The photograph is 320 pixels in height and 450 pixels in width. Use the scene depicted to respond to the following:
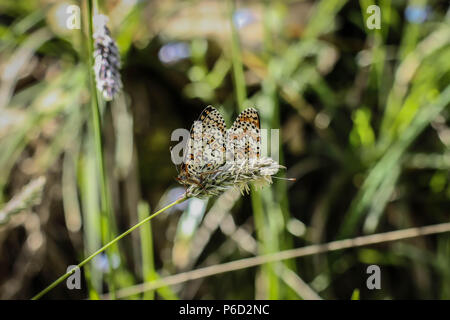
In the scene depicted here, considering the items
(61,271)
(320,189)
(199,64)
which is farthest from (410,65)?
(61,271)

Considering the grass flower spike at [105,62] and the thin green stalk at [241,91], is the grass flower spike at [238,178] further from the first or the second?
the thin green stalk at [241,91]

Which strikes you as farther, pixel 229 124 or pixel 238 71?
pixel 229 124

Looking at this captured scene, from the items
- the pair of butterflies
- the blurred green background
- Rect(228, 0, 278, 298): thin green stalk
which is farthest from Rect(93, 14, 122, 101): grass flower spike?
the blurred green background

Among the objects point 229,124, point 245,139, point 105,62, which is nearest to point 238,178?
point 245,139

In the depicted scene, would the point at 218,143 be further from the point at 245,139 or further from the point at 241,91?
the point at 241,91

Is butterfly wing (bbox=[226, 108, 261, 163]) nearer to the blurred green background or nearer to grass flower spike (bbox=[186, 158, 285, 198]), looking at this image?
grass flower spike (bbox=[186, 158, 285, 198])

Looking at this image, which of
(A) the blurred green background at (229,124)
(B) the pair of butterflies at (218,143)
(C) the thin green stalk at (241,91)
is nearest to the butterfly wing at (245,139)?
(B) the pair of butterflies at (218,143)

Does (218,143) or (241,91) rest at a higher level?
(241,91)
